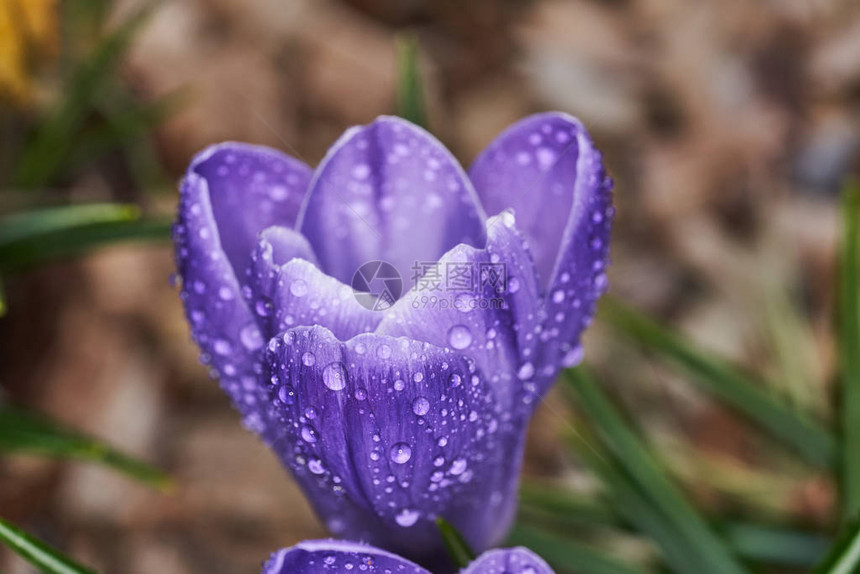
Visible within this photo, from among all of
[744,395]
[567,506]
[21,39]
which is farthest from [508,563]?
[21,39]

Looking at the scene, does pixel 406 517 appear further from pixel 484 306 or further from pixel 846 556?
pixel 846 556

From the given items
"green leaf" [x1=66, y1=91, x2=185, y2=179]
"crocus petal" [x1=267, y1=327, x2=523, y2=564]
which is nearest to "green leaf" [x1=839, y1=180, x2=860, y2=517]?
"crocus petal" [x1=267, y1=327, x2=523, y2=564]

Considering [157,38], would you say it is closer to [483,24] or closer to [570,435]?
[483,24]

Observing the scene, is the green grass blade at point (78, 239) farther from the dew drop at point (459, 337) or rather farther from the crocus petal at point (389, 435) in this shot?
the dew drop at point (459, 337)

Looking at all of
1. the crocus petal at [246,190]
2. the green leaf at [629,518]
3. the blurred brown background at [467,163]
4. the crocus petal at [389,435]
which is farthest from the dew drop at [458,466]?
the blurred brown background at [467,163]

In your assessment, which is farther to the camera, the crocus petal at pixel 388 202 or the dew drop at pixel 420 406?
the crocus petal at pixel 388 202

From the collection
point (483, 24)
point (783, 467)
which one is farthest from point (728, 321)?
point (483, 24)

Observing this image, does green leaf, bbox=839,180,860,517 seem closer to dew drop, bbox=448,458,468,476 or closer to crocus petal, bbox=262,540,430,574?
Result: dew drop, bbox=448,458,468,476
